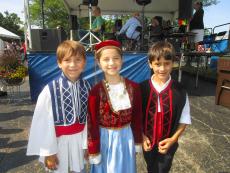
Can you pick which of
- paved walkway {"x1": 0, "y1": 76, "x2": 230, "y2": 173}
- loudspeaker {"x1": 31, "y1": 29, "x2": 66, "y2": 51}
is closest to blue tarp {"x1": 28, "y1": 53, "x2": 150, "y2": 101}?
paved walkway {"x1": 0, "y1": 76, "x2": 230, "y2": 173}

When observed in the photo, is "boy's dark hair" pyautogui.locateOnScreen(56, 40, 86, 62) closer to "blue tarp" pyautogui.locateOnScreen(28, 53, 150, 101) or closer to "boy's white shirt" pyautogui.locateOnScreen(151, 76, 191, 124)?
"boy's white shirt" pyautogui.locateOnScreen(151, 76, 191, 124)

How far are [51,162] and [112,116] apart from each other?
1.83 ft

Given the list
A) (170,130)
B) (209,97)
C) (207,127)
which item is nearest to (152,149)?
(170,130)

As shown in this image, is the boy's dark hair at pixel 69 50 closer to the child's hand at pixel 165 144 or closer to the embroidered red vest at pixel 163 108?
the embroidered red vest at pixel 163 108

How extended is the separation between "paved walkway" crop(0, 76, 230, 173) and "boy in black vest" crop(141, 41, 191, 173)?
1.17 meters

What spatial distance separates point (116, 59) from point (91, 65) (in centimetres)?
394

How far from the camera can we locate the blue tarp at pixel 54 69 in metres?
5.39

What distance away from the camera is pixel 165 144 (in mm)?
1916

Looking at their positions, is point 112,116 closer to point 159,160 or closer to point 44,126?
point 44,126

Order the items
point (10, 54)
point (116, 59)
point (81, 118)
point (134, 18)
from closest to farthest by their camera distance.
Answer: point (116, 59) → point (81, 118) → point (10, 54) → point (134, 18)

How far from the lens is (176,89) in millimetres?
1919

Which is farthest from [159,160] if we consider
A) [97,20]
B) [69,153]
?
[97,20]

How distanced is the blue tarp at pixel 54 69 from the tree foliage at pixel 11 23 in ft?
228

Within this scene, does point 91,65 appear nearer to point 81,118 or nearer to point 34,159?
point 34,159
